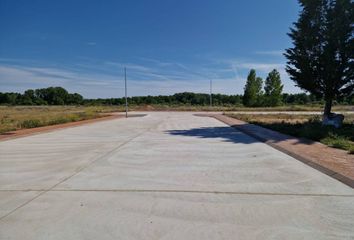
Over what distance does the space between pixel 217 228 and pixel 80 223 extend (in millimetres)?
1812

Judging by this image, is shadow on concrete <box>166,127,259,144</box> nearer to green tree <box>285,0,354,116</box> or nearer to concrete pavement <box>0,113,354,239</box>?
concrete pavement <box>0,113,354,239</box>

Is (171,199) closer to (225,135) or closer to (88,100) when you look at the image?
(225,135)

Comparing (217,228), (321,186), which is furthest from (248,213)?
(321,186)

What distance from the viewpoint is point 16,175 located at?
22.9ft

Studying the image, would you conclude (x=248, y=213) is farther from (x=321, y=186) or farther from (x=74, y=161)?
(x=74, y=161)

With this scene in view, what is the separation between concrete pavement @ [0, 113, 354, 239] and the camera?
392 cm

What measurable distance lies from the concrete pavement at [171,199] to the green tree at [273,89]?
6263 cm

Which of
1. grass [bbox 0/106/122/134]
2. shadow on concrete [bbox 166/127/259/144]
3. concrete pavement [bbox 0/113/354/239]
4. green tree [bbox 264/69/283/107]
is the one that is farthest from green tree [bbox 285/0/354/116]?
green tree [bbox 264/69/283/107]

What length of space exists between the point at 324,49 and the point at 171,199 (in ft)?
54.1

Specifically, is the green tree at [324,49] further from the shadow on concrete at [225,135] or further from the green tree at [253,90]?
the green tree at [253,90]

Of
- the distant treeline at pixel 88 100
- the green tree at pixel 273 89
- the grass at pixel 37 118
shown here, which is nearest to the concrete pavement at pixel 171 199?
the grass at pixel 37 118

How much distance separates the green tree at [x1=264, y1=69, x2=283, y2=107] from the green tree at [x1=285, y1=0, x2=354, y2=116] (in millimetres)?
49685

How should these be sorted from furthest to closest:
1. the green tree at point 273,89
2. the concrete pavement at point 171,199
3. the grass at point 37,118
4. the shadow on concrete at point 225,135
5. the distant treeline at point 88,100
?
1. the distant treeline at point 88,100
2. the green tree at point 273,89
3. the grass at point 37,118
4. the shadow on concrete at point 225,135
5. the concrete pavement at point 171,199

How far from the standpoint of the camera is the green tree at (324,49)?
695 inches
